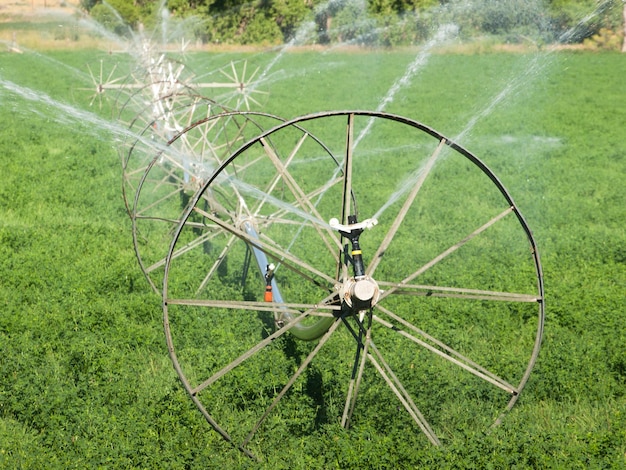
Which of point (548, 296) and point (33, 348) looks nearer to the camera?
point (33, 348)

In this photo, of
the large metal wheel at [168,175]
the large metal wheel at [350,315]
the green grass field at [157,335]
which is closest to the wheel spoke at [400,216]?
the large metal wheel at [350,315]

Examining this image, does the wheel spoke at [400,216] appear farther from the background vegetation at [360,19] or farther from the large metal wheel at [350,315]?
the background vegetation at [360,19]

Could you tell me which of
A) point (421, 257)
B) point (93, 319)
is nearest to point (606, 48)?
point (421, 257)

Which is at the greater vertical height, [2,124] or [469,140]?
[2,124]

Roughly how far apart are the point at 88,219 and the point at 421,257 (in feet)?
12.2

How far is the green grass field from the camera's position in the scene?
13.6 feet

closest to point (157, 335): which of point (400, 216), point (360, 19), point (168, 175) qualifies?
point (400, 216)

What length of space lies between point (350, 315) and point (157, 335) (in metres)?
2.09

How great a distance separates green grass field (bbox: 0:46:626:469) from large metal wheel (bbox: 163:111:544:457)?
0.16 meters

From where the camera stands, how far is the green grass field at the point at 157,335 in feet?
13.6

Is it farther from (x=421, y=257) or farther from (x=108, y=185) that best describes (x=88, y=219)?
(x=421, y=257)

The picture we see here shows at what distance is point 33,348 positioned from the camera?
5.20 metres

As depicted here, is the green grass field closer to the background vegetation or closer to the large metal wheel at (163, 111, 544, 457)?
the large metal wheel at (163, 111, 544, 457)

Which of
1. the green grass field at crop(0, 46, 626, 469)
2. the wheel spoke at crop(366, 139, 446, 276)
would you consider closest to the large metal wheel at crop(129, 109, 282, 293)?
the green grass field at crop(0, 46, 626, 469)
